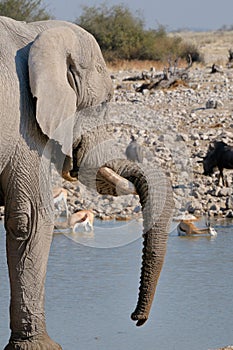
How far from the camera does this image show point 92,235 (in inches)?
378

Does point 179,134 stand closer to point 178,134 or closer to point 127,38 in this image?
point 178,134

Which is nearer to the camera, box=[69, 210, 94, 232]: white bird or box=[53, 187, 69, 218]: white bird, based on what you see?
box=[69, 210, 94, 232]: white bird

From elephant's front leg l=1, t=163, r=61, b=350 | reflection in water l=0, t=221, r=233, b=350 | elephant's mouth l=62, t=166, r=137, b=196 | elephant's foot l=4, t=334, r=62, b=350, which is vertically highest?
elephant's mouth l=62, t=166, r=137, b=196

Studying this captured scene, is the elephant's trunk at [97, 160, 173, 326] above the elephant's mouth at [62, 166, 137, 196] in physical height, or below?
below

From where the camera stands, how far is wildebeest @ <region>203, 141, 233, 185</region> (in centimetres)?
1202

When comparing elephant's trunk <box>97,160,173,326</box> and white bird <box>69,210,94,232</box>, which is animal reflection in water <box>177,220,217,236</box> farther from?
elephant's trunk <box>97,160,173,326</box>

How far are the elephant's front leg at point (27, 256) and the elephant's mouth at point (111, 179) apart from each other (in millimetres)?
237

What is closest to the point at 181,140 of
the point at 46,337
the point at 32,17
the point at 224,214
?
the point at 224,214

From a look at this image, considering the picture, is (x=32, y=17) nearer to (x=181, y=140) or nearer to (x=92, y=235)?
(x=181, y=140)

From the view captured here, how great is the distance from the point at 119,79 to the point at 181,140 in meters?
8.09

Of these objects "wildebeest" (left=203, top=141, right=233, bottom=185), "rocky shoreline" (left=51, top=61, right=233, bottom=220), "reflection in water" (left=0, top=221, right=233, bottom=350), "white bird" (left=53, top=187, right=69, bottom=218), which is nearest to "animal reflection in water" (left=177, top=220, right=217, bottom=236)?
"reflection in water" (left=0, top=221, right=233, bottom=350)

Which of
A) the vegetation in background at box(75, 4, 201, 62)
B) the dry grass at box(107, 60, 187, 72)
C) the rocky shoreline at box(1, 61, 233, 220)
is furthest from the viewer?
the vegetation in background at box(75, 4, 201, 62)

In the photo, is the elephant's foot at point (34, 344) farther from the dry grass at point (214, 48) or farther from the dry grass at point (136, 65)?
the dry grass at point (214, 48)

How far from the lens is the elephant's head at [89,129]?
15.9 feet
